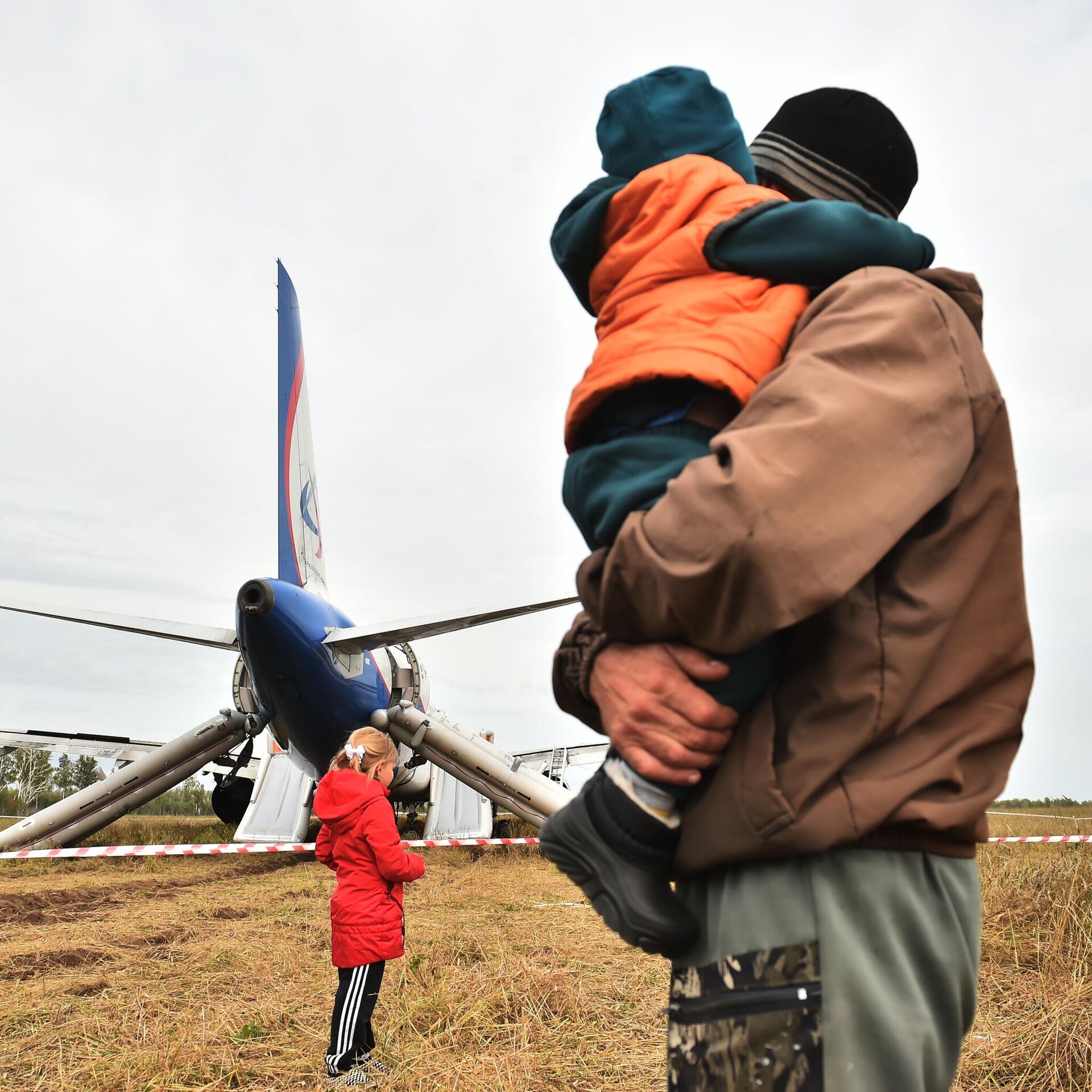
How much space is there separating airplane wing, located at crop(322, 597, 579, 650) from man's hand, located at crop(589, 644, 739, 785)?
7975mm

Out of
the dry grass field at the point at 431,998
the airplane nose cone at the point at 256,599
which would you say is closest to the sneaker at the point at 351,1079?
the dry grass field at the point at 431,998

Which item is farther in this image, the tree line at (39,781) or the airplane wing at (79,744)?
the tree line at (39,781)

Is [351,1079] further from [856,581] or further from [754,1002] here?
[856,581]

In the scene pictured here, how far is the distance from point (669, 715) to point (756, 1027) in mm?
336

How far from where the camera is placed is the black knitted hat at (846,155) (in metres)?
1.30

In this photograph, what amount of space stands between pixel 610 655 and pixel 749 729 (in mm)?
185

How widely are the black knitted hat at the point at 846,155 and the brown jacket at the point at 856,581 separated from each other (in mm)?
356

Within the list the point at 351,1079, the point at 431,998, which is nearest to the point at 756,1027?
the point at 351,1079

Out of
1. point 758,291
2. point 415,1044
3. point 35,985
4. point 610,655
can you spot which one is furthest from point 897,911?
point 35,985

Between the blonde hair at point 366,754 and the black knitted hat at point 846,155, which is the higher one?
the black knitted hat at point 846,155

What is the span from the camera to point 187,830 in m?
17.1

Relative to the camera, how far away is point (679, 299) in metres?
1.06

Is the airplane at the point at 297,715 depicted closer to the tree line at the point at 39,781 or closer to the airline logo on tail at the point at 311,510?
the airline logo on tail at the point at 311,510

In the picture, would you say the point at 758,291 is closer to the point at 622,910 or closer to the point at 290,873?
the point at 622,910
